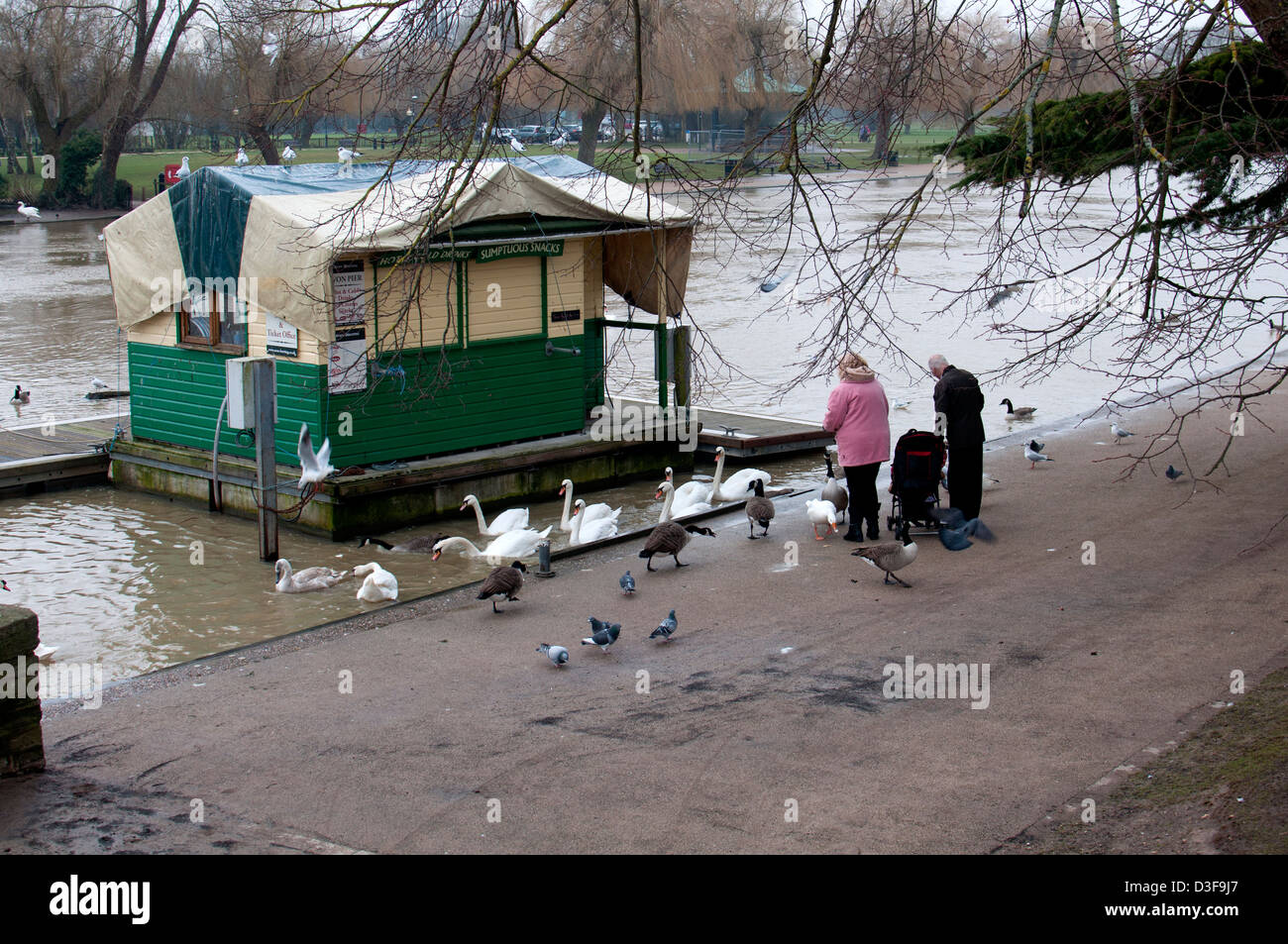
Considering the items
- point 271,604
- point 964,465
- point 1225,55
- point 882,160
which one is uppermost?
point 1225,55

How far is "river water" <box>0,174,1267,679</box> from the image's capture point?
38.7ft

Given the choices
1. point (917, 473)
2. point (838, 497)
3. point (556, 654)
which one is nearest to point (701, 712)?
point (556, 654)

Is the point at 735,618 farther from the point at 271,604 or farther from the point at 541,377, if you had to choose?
the point at 541,377

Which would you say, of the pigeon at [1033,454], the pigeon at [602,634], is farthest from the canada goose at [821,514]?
the pigeon at [1033,454]

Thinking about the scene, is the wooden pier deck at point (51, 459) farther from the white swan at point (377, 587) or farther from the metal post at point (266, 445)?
the white swan at point (377, 587)

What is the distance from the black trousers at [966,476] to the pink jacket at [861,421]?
2.54ft

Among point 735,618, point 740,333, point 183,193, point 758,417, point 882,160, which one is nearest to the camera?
point 882,160

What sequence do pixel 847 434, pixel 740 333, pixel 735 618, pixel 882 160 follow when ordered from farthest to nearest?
pixel 740 333, pixel 847 434, pixel 735 618, pixel 882 160

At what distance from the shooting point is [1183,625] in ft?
30.2

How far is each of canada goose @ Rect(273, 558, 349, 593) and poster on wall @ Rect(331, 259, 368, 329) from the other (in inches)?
114

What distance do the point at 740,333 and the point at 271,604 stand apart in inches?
750

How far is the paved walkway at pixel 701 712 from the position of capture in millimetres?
6309

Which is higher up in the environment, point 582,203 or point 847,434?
point 582,203

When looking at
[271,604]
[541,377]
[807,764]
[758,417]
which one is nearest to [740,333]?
[758,417]
